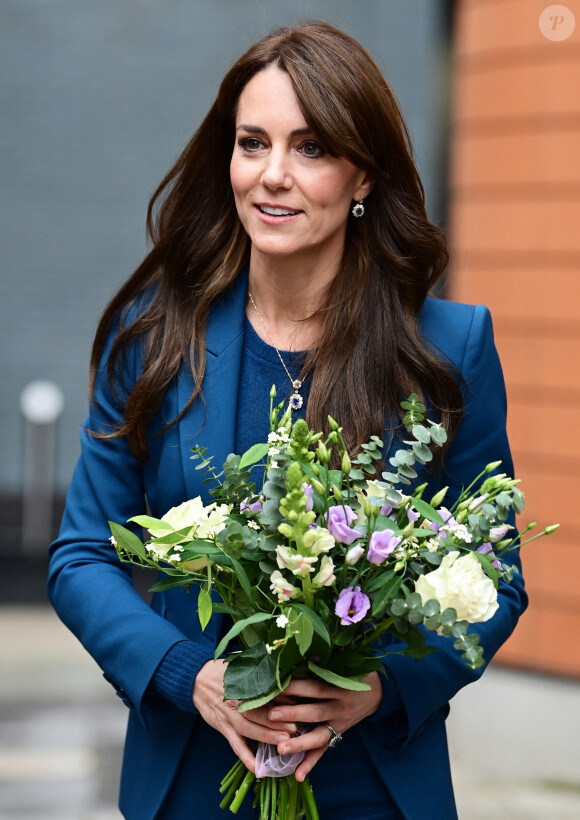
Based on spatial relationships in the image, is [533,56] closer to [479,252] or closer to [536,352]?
[479,252]

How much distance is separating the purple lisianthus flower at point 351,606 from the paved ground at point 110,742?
3.06 meters

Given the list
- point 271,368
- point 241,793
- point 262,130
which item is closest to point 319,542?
point 241,793

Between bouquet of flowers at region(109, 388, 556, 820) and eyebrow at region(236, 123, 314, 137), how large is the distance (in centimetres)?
56

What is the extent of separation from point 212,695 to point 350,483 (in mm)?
437

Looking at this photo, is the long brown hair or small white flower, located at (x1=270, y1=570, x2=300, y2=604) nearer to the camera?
small white flower, located at (x1=270, y1=570, x2=300, y2=604)

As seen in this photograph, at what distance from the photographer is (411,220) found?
2.43 metres

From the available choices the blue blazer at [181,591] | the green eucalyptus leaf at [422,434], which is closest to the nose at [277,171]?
the blue blazer at [181,591]

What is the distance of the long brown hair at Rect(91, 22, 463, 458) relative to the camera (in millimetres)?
2219

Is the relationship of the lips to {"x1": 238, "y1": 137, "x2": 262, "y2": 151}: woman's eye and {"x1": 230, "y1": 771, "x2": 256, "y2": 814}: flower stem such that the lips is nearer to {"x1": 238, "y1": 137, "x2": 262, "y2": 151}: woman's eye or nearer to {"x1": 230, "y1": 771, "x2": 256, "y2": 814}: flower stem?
{"x1": 238, "y1": 137, "x2": 262, "y2": 151}: woman's eye

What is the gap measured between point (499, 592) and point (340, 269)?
2.22 ft

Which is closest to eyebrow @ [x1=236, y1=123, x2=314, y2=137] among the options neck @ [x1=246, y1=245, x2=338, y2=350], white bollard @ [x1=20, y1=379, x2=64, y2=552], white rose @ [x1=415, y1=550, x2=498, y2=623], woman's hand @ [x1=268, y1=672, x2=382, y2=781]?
neck @ [x1=246, y1=245, x2=338, y2=350]

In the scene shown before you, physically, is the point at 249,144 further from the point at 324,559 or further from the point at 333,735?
the point at 333,735

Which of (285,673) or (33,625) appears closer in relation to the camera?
(285,673)

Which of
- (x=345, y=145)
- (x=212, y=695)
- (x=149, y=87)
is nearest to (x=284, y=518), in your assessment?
(x=212, y=695)
